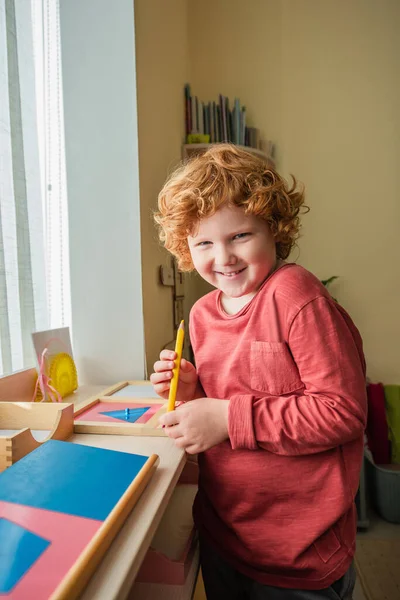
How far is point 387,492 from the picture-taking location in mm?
1972

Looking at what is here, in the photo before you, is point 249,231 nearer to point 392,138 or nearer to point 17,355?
point 17,355

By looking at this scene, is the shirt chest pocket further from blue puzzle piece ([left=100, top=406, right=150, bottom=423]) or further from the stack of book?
the stack of book

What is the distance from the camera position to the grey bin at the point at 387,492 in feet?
6.45

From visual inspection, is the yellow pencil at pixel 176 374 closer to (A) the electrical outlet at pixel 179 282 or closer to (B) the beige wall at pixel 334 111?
(A) the electrical outlet at pixel 179 282

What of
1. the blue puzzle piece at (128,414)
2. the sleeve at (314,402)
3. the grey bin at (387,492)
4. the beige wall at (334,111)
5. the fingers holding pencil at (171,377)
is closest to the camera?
the sleeve at (314,402)

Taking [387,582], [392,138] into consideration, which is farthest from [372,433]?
[392,138]

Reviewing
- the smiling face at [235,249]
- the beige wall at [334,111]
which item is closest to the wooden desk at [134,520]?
the smiling face at [235,249]

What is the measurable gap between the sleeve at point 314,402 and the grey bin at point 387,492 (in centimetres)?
161

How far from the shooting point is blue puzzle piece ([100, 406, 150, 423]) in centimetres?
87

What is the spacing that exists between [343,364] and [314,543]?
296 millimetres

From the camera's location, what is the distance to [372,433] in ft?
7.12

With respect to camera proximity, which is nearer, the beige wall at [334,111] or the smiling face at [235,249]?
the smiling face at [235,249]

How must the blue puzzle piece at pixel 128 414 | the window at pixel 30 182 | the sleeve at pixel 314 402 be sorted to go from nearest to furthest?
the sleeve at pixel 314 402
the blue puzzle piece at pixel 128 414
the window at pixel 30 182

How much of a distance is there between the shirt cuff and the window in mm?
645
